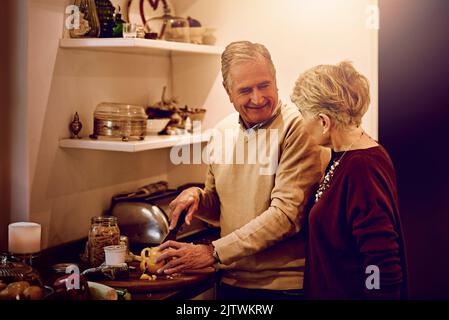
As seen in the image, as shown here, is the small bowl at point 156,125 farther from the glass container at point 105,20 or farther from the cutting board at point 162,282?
the cutting board at point 162,282

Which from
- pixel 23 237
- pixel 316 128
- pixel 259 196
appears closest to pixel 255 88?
pixel 316 128

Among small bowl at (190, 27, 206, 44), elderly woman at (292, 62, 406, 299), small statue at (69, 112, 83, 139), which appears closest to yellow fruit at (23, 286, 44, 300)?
small statue at (69, 112, 83, 139)

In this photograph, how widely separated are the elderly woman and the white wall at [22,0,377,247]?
0.10m

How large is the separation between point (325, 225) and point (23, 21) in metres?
1.18

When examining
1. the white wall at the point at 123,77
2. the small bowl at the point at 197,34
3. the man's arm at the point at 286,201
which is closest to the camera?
the man's arm at the point at 286,201

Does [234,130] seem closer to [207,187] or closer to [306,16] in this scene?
[207,187]

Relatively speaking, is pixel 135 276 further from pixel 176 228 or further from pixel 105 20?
pixel 105 20

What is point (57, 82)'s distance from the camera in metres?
2.33

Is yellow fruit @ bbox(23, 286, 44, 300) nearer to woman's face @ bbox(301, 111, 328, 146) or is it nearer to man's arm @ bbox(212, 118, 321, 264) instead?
man's arm @ bbox(212, 118, 321, 264)

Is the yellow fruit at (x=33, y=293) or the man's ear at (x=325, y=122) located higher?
the man's ear at (x=325, y=122)

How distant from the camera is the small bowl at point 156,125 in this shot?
2.51m

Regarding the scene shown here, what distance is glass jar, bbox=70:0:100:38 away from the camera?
7.64ft

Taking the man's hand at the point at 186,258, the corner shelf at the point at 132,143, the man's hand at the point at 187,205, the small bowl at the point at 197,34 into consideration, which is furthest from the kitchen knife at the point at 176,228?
the small bowl at the point at 197,34

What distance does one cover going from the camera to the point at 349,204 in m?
1.98
